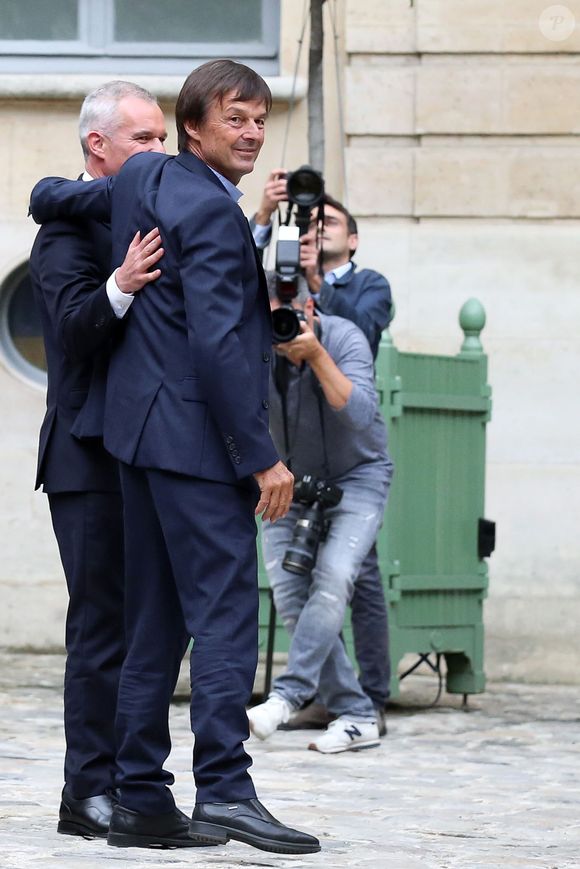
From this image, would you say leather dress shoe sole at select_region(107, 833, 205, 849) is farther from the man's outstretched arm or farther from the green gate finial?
the green gate finial

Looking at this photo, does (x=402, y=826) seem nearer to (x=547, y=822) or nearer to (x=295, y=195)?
(x=547, y=822)

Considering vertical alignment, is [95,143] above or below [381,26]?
below

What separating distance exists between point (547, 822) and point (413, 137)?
4.98 metres

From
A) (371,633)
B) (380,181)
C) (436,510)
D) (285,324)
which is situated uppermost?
(380,181)

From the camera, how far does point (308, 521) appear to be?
6.61m

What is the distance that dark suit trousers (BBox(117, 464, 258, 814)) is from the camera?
4.12m

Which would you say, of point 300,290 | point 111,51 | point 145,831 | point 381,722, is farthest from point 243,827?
point 111,51

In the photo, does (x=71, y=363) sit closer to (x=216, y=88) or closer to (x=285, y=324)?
(x=216, y=88)

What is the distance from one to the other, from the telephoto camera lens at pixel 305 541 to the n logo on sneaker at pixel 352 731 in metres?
0.57

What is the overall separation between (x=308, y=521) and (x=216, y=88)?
2.62 m

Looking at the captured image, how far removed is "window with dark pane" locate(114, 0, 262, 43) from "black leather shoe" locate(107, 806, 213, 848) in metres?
6.39

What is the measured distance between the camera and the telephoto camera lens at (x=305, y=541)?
6605mm

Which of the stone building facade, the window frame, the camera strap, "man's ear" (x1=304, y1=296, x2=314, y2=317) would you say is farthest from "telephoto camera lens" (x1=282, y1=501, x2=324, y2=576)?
the window frame

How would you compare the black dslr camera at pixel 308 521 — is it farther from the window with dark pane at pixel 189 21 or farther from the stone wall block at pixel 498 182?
the window with dark pane at pixel 189 21
